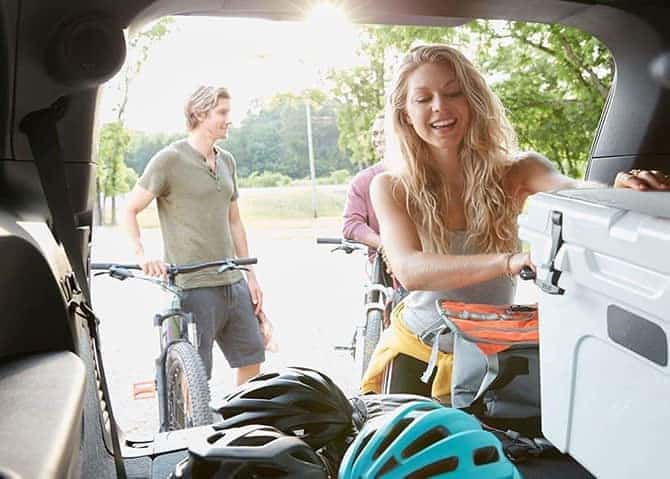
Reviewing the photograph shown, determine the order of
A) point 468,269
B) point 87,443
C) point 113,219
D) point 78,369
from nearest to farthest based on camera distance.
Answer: point 78,369, point 87,443, point 468,269, point 113,219

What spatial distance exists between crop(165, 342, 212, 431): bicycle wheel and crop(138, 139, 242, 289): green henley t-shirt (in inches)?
13.1

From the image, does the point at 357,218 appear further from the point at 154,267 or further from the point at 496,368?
the point at 496,368

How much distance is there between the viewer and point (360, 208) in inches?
137

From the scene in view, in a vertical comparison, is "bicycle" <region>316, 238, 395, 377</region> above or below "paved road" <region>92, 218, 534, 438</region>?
above

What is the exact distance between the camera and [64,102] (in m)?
1.37

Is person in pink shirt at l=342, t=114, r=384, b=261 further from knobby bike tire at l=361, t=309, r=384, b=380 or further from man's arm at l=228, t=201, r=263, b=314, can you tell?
man's arm at l=228, t=201, r=263, b=314

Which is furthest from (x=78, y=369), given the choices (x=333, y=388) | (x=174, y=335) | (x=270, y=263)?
(x=270, y=263)

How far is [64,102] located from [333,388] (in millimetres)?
793

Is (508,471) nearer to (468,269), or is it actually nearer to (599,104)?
(468,269)

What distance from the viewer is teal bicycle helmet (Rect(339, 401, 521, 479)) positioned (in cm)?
108

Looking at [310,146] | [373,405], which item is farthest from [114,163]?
[373,405]

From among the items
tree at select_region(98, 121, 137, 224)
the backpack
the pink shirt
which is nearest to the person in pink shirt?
the pink shirt

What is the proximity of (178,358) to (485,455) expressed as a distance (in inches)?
79.5

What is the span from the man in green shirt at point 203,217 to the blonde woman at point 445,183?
1.32 m
